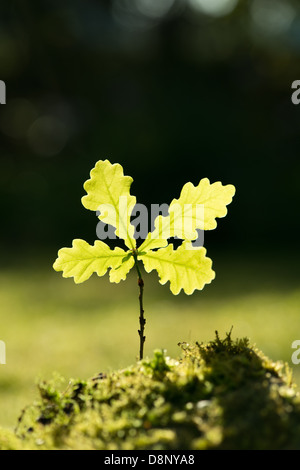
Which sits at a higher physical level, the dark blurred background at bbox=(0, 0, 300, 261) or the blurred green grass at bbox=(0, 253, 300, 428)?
→ the dark blurred background at bbox=(0, 0, 300, 261)

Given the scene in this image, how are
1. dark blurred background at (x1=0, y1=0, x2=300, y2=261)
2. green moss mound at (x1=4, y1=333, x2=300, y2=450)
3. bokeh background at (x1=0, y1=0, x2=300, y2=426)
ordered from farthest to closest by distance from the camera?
dark blurred background at (x1=0, y1=0, x2=300, y2=261) < bokeh background at (x1=0, y1=0, x2=300, y2=426) < green moss mound at (x1=4, y1=333, x2=300, y2=450)

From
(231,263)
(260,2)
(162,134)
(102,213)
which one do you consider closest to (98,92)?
(162,134)

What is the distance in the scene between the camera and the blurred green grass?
13.0 ft

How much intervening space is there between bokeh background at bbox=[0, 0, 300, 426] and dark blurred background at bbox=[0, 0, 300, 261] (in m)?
0.02

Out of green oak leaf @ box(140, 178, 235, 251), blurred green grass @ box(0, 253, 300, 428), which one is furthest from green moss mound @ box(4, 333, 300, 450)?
blurred green grass @ box(0, 253, 300, 428)

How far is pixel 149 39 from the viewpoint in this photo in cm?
958

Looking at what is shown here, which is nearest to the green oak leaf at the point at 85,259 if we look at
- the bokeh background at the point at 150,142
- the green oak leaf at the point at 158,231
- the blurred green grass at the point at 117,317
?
the green oak leaf at the point at 158,231

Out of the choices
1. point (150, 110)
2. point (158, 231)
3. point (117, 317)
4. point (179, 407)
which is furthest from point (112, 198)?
point (150, 110)

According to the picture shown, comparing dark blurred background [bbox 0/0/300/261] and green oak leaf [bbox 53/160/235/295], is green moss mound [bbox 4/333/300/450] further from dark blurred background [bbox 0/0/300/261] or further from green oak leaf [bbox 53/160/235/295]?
dark blurred background [bbox 0/0/300/261]

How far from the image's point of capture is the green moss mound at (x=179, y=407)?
0.93m

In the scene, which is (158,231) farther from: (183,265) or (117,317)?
(117,317)

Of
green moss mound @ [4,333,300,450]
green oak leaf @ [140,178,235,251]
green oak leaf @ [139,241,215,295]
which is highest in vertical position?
green oak leaf @ [140,178,235,251]

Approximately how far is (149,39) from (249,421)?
9.44 metres

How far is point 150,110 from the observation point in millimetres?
8898
